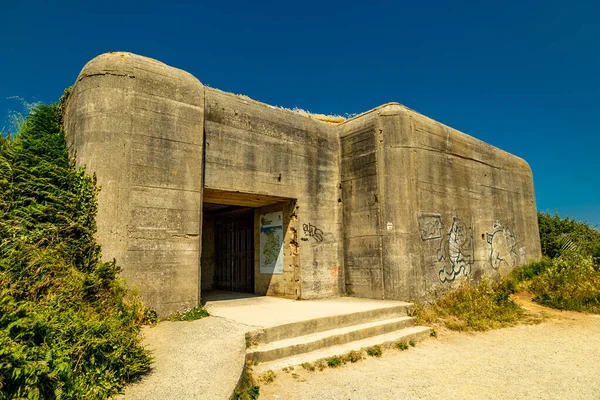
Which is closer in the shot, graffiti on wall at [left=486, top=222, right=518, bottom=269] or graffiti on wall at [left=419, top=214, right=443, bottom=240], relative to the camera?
graffiti on wall at [left=419, top=214, right=443, bottom=240]

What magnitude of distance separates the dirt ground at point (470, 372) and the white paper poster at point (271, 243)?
148 inches

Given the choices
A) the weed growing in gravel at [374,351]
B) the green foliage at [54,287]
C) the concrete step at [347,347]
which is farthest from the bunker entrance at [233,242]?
the weed growing in gravel at [374,351]

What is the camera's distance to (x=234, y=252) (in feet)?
35.6

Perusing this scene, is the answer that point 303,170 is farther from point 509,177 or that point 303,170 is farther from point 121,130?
point 509,177

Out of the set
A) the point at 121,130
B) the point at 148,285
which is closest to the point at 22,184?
the point at 121,130

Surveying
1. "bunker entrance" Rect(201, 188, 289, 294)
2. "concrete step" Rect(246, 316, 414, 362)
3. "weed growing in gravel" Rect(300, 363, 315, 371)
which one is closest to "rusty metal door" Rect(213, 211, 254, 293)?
"bunker entrance" Rect(201, 188, 289, 294)

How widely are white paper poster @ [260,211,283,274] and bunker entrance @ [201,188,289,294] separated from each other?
0.17 m

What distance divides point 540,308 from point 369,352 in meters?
6.02

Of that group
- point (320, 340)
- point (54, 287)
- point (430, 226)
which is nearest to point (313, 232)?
point (430, 226)

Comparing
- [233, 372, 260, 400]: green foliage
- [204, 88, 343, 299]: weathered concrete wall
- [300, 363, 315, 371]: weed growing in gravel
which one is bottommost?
[300, 363, 315, 371]: weed growing in gravel

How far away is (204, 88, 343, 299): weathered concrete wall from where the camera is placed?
7625 millimetres

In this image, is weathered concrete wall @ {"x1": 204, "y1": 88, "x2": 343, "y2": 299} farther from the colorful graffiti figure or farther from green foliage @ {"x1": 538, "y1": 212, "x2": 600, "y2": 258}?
green foliage @ {"x1": 538, "y1": 212, "x2": 600, "y2": 258}

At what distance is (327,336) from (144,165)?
160 inches

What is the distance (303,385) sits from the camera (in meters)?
4.49
